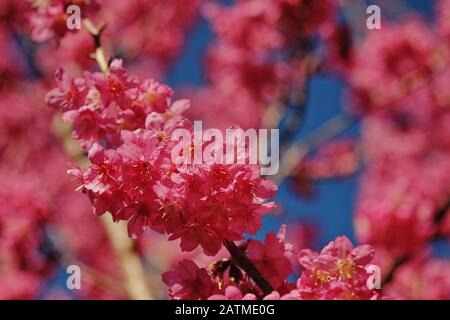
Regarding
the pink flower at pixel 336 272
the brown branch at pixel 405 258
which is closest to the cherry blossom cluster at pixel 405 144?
the brown branch at pixel 405 258

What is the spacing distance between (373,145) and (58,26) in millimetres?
5960

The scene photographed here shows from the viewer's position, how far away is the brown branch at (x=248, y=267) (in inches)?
76.0

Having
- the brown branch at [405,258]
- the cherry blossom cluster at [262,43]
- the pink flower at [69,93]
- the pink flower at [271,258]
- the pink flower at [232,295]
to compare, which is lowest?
the pink flower at [232,295]

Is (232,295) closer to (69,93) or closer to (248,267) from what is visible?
(248,267)

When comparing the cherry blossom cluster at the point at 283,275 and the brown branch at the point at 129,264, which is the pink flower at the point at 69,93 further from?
the brown branch at the point at 129,264

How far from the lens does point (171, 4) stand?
6645 mm

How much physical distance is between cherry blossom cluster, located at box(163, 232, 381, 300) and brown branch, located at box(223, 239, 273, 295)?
54mm

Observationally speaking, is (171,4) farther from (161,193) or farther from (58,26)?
(161,193)

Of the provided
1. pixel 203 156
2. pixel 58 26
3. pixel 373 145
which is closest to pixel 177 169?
pixel 203 156

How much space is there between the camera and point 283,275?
2.09 m

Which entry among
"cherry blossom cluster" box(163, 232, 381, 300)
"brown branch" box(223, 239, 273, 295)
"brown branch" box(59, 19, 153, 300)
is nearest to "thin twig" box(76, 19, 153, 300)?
"brown branch" box(59, 19, 153, 300)

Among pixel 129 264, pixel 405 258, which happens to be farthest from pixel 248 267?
pixel 129 264

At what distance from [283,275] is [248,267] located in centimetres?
20

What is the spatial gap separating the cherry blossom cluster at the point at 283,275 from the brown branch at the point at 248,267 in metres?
0.05
